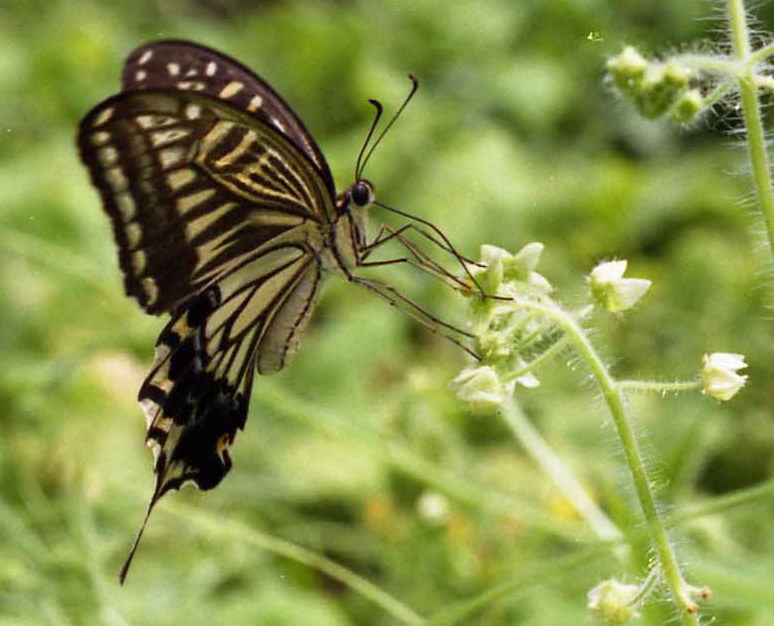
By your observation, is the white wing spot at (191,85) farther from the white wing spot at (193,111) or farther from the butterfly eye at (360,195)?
the butterfly eye at (360,195)

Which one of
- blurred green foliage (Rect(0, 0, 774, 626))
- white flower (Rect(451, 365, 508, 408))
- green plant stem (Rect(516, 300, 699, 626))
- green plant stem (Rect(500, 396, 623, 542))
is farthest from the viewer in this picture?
blurred green foliage (Rect(0, 0, 774, 626))

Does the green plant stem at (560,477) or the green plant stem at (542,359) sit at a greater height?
the green plant stem at (560,477)

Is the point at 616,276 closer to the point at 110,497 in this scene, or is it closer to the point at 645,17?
the point at 110,497

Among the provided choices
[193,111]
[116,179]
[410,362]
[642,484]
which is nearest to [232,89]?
[193,111]

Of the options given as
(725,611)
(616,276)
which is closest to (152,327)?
(725,611)

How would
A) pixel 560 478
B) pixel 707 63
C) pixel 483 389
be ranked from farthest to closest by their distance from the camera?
pixel 560 478 → pixel 483 389 → pixel 707 63

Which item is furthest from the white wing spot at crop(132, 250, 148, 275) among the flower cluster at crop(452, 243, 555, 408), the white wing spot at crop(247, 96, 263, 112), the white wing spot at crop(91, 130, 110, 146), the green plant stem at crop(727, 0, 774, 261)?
the green plant stem at crop(727, 0, 774, 261)

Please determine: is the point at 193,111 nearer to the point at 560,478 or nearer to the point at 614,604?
the point at 614,604

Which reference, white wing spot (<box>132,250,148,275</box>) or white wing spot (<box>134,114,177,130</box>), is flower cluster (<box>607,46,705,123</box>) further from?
white wing spot (<box>132,250,148,275</box>)

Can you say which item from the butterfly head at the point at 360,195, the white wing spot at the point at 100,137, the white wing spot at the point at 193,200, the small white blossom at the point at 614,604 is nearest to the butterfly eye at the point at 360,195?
the butterfly head at the point at 360,195
